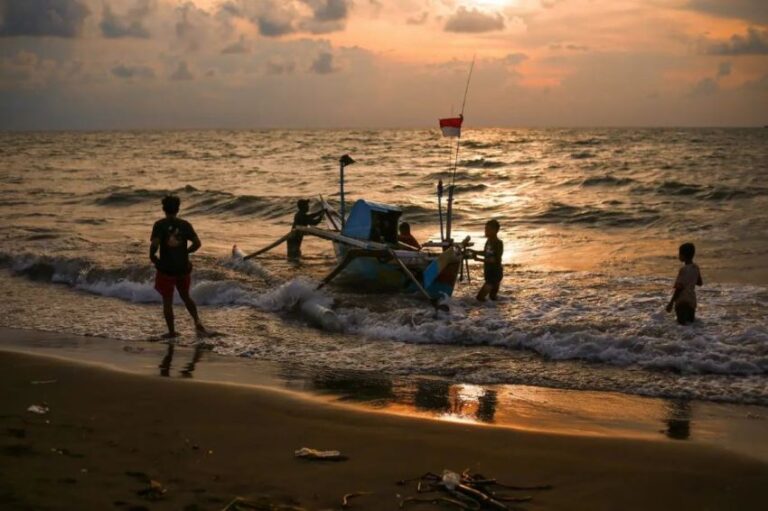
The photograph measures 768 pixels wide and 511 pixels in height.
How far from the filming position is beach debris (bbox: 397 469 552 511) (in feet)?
15.4

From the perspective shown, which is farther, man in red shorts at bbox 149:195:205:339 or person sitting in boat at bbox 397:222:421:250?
person sitting in boat at bbox 397:222:421:250

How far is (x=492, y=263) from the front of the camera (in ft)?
40.4

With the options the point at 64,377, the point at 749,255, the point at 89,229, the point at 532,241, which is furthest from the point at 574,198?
the point at 64,377

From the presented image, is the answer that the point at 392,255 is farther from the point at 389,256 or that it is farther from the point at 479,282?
the point at 479,282

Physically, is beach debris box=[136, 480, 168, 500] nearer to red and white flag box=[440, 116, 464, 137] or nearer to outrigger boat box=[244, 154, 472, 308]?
outrigger boat box=[244, 154, 472, 308]

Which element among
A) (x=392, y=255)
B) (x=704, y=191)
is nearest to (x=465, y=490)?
(x=392, y=255)

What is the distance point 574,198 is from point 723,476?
23.5 meters

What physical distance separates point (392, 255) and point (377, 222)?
1.04 metres

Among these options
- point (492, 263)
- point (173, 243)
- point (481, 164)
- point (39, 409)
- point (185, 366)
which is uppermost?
point (481, 164)

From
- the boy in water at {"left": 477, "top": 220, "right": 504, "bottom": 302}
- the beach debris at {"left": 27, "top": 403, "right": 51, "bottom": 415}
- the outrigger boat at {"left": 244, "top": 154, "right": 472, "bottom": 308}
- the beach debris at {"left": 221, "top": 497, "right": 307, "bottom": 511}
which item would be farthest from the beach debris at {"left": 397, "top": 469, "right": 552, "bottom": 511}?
the boy in water at {"left": 477, "top": 220, "right": 504, "bottom": 302}

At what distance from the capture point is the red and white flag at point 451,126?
11.9 metres

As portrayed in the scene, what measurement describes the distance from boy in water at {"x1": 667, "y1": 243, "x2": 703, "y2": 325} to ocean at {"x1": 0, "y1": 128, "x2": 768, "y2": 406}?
24cm

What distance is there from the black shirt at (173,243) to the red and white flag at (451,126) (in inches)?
170

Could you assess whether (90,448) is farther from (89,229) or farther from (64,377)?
(89,229)
